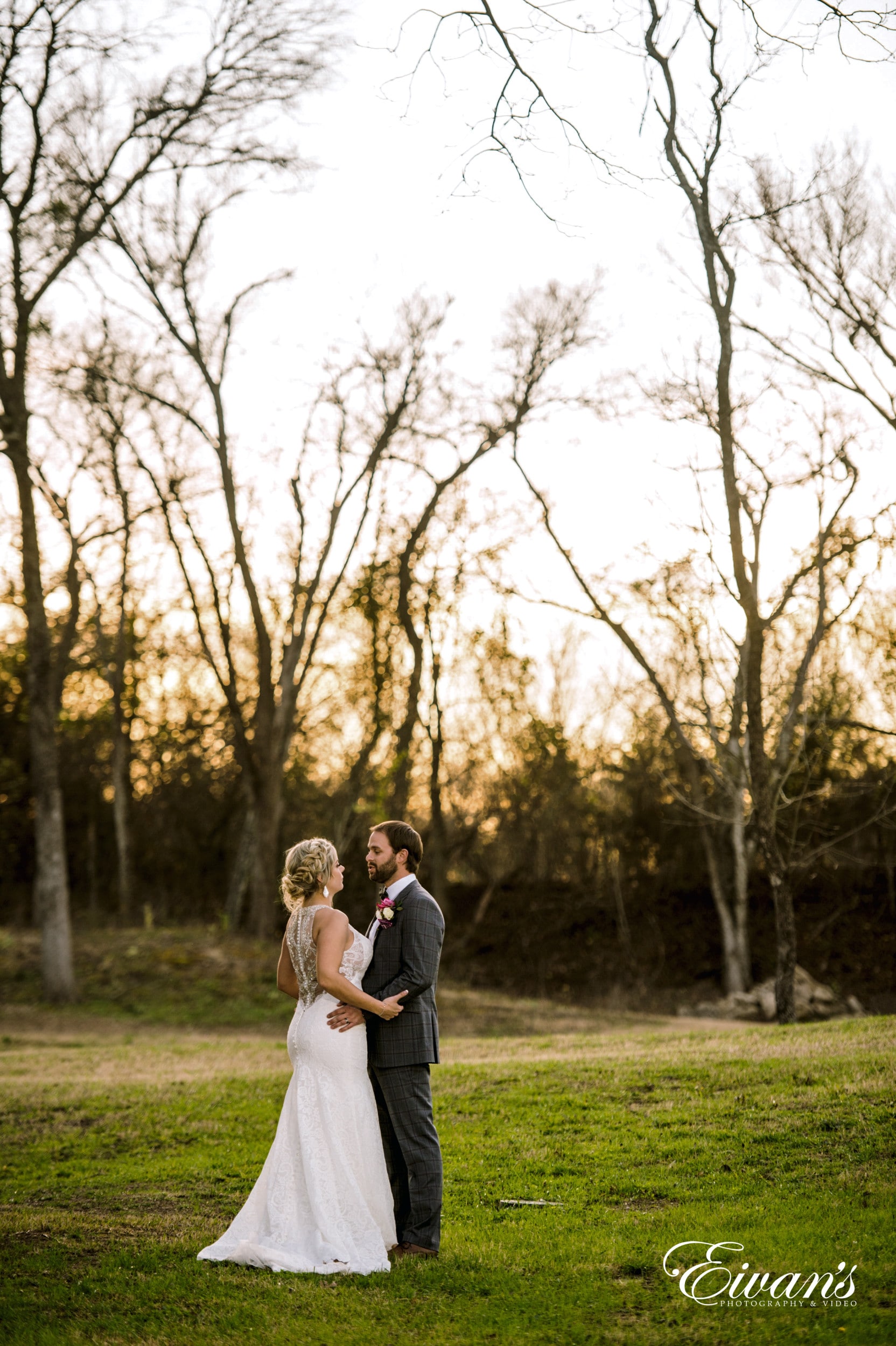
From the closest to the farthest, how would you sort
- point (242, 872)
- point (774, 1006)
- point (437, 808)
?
1. point (774, 1006)
2. point (437, 808)
3. point (242, 872)

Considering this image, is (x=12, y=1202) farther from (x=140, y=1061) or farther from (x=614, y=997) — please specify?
(x=614, y=997)

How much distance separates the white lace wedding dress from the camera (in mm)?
5184

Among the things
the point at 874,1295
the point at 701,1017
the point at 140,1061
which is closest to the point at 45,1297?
the point at 874,1295

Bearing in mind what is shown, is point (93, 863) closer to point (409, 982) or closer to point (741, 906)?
point (741, 906)

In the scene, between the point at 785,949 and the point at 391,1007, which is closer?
the point at 391,1007

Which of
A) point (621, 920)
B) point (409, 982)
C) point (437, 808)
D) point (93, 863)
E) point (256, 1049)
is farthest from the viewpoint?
point (93, 863)

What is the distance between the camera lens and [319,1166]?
17.4ft

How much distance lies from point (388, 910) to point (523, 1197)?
224 centimetres

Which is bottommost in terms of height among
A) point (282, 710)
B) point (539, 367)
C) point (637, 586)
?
point (282, 710)

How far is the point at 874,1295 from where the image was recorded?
14.7ft

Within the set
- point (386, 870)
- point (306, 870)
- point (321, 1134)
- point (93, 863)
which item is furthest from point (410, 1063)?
point (93, 863)

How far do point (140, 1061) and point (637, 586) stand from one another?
11128 mm

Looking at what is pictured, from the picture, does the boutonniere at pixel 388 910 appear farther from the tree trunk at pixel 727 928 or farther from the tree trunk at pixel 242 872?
the tree trunk at pixel 242 872

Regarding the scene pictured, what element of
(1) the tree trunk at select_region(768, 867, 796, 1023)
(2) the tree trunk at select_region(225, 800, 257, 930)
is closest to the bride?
(1) the tree trunk at select_region(768, 867, 796, 1023)
